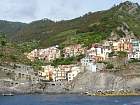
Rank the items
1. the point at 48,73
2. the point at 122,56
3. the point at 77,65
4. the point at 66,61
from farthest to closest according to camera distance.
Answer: the point at 66,61 → the point at 122,56 → the point at 48,73 → the point at 77,65

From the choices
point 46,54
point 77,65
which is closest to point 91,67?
point 77,65

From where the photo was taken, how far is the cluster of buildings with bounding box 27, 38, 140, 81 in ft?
443

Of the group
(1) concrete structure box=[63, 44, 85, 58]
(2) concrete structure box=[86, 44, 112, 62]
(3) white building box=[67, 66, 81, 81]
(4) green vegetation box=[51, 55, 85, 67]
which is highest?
(1) concrete structure box=[63, 44, 85, 58]

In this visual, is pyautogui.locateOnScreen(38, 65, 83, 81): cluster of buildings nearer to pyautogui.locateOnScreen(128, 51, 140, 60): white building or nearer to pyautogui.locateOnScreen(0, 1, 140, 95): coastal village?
pyautogui.locateOnScreen(0, 1, 140, 95): coastal village

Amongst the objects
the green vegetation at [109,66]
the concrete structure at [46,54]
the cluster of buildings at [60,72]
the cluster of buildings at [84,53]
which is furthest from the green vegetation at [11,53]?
the green vegetation at [109,66]

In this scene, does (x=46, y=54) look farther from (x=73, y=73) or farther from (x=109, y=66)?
(x=109, y=66)

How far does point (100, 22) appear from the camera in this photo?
191 meters

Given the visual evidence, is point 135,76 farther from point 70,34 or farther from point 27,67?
point 70,34

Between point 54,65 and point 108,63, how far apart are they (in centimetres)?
1862

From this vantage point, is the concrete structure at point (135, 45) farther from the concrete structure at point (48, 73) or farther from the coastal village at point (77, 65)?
the concrete structure at point (48, 73)

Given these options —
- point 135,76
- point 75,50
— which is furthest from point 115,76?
point 75,50

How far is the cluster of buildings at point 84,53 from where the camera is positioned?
5315 inches

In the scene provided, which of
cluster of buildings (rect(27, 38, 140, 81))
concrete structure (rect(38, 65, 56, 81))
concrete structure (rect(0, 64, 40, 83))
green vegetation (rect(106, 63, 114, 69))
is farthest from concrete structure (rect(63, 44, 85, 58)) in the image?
green vegetation (rect(106, 63, 114, 69))

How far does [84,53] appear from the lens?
155 metres
